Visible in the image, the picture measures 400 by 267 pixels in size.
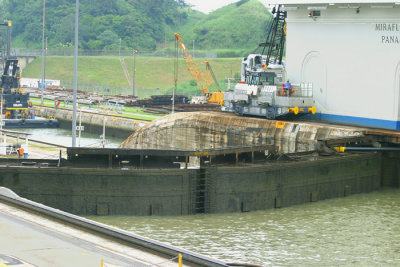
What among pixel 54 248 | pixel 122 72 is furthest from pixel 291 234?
pixel 122 72

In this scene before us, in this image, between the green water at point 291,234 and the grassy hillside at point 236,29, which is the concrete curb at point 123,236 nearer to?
the green water at point 291,234

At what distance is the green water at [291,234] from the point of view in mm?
25766

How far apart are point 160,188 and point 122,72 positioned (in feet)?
418

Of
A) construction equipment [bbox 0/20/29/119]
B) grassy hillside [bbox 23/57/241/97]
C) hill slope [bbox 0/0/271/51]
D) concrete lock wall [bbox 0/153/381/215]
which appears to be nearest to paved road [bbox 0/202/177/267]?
concrete lock wall [bbox 0/153/381/215]

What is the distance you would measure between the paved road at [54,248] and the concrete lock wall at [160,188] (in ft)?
22.1

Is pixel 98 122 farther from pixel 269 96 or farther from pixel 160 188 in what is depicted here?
pixel 160 188

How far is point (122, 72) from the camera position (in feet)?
514

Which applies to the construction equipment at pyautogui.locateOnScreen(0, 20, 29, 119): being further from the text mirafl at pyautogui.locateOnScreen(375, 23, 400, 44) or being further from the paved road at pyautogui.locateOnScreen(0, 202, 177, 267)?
the paved road at pyautogui.locateOnScreen(0, 202, 177, 267)

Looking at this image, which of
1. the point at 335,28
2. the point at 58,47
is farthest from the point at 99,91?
the point at 335,28

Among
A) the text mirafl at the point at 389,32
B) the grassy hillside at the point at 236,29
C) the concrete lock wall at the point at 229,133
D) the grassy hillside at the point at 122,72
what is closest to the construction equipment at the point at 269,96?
the concrete lock wall at the point at 229,133

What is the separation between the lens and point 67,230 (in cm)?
2262

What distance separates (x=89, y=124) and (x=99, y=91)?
4983 cm

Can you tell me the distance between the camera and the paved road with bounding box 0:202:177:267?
19500 mm

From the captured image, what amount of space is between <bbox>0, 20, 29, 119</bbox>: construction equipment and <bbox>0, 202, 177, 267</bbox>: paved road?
69134 millimetres
